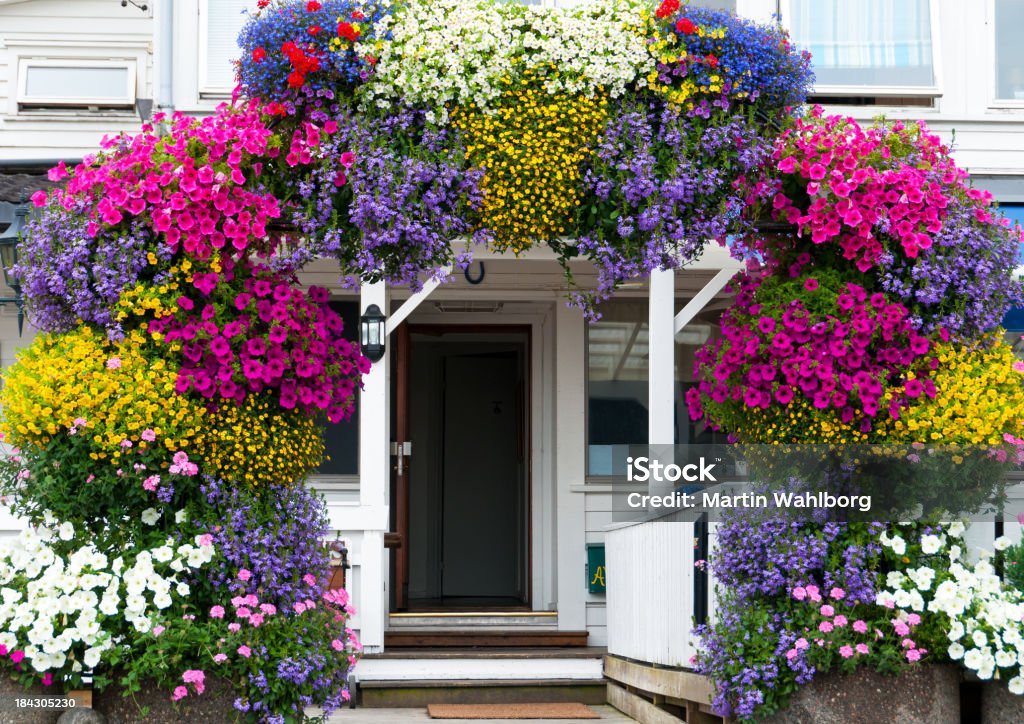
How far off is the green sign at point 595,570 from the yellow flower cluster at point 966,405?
413 cm

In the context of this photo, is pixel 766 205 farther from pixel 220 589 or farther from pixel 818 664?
pixel 220 589

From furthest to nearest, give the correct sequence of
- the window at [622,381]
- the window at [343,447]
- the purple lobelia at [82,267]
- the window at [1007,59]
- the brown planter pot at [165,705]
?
the window at [622,381] < the window at [343,447] < the window at [1007,59] < the purple lobelia at [82,267] < the brown planter pot at [165,705]

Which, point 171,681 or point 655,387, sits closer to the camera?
point 171,681

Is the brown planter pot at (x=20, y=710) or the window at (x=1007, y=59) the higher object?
the window at (x=1007, y=59)

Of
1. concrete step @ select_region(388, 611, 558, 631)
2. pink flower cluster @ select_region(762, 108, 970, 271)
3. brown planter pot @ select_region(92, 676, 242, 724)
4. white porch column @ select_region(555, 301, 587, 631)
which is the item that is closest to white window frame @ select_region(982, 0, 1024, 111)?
white porch column @ select_region(555, 301, 587, 631)

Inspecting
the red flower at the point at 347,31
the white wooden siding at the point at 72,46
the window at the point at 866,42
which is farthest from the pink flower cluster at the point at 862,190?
the white wooden siding at the point at 72,46

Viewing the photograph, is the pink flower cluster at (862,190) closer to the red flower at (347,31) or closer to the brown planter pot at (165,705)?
the red flower at (347,31)

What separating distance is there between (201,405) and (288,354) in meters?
0.34

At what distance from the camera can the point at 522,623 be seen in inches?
333

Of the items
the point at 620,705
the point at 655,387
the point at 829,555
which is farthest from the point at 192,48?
the point at 829,555

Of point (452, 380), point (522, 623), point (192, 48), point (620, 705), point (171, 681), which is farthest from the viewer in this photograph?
point (452, 380)

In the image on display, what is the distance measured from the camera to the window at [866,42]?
8.16 m

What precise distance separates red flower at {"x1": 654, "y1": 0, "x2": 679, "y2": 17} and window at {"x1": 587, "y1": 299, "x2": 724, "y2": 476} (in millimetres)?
4271

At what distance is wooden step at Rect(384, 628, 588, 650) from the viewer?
809 centimetres
